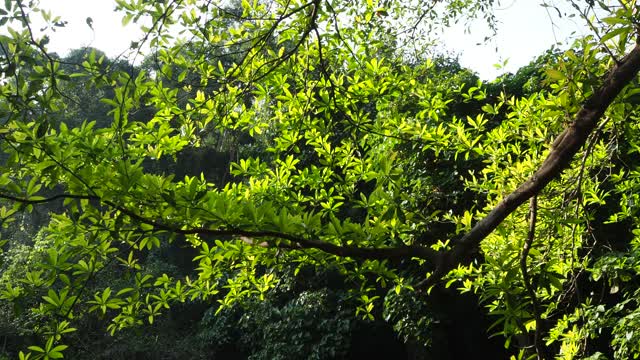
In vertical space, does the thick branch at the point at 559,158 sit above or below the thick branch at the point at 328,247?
above

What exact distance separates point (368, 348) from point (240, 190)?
4.97 meters

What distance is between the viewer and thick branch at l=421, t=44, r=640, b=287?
1.17 m

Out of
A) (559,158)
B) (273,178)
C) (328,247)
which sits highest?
(273,178)

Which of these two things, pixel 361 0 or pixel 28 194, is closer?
pixel 28 194

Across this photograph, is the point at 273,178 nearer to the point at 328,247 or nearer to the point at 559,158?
the point at 328,247

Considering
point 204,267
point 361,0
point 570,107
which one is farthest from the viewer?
point 361,0

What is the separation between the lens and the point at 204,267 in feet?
5.76

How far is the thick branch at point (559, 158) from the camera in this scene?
1173 millimetres

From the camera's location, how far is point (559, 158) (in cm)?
119

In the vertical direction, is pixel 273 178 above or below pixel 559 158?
above

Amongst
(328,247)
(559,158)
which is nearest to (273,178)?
(328,247)

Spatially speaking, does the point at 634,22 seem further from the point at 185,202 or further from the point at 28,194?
the point at 28,194

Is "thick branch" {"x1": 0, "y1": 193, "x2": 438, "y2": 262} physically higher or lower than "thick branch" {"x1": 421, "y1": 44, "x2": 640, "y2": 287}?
lower

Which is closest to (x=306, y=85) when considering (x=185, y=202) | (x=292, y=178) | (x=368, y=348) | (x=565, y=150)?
(x=292, y=178)
